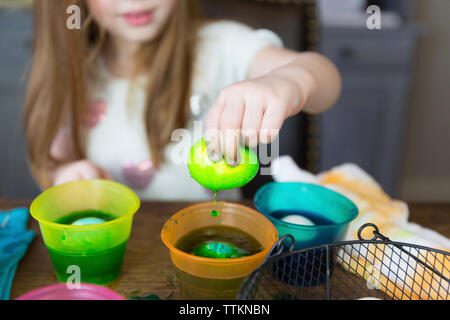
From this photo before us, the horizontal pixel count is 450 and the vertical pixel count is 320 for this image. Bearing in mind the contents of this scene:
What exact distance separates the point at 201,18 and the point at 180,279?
64cm

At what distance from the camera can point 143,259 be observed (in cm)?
52

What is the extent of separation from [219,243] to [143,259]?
12 cm

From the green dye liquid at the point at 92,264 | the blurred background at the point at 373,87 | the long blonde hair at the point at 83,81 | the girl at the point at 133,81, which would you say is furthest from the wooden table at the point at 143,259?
the blurred background at the point at 373,87

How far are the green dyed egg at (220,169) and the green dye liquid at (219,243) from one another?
6 cm

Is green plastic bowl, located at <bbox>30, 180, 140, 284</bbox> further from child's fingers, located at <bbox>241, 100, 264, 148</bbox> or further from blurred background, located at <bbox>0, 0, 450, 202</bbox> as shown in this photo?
blurred background, located at <bbox>0, 0, 450, 202</bbox>

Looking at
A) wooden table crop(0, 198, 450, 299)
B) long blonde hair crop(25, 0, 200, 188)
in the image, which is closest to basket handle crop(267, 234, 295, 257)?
wooden table crop(0, 198, 450, 299)

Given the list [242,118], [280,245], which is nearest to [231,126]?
[242,118]

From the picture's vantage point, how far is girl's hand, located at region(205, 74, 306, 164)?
409 mm

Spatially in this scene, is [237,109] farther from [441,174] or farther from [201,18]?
[441,174]

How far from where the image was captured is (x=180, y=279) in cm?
43

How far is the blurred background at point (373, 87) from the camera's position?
53.5 inches

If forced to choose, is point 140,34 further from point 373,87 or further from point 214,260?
point 373,87

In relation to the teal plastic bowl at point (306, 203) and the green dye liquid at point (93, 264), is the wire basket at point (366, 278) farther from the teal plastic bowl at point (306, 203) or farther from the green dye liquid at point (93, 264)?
the green dye liquid at point (93, 264)

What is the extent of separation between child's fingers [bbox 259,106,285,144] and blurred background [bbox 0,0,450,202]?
2.63 ft
